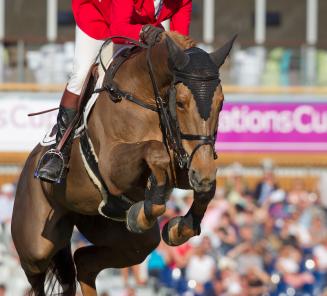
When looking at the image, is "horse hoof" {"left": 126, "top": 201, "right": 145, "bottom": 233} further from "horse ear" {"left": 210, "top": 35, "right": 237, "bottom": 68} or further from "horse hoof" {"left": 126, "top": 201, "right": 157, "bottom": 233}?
"horse ear" {"left": 210, "top": 35, "right": 237, "bottom": 68}

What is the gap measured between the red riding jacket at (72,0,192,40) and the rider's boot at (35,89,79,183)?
0.52 m

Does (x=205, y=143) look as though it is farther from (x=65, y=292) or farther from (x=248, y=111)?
(x=248, y=111)

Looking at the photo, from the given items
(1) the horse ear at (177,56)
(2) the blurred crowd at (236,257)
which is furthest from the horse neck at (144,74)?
(2) the blurred crowd at (236,257)

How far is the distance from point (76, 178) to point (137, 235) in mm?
874

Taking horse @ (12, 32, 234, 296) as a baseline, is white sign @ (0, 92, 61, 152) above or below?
below

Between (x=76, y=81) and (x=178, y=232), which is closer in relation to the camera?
(x=178, y=232)

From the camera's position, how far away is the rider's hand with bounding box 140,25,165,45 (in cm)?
684

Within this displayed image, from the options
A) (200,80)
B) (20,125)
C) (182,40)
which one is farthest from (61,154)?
(20,125)

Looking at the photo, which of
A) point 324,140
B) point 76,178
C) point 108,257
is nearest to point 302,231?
point 324,140

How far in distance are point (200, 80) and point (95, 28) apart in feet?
4.51

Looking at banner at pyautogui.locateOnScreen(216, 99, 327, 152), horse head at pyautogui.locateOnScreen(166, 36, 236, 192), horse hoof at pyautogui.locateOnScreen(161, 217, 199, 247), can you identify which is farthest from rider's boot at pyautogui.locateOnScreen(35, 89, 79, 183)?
banner at pyautogui.locateOnScreen(216, 99, 327, 152)

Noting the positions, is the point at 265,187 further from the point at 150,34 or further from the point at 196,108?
the point at 196,108

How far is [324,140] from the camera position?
54.9ft

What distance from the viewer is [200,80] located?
6.43 metres
